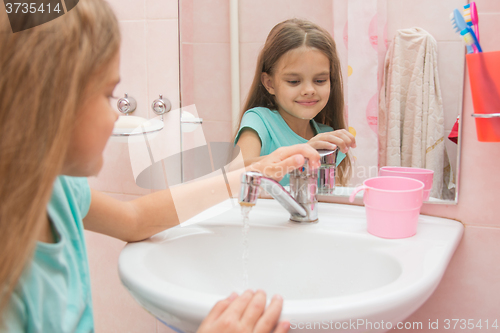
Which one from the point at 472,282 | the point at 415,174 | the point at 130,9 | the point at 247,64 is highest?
the point at 130,9

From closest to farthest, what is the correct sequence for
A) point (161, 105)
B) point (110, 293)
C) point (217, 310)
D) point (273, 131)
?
point (217, 310), point (273, 131), point (161, 105), point (110, 293)

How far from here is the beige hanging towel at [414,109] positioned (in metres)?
0.76

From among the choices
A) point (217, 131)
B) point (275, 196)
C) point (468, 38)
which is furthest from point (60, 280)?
point (468, 38)

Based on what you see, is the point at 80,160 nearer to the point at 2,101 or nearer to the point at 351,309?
the point at 2,101

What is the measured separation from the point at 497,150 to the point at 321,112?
331mm

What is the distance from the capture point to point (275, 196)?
73 centimetres

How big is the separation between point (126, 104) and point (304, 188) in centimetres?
52

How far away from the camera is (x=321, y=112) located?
841 millimetres

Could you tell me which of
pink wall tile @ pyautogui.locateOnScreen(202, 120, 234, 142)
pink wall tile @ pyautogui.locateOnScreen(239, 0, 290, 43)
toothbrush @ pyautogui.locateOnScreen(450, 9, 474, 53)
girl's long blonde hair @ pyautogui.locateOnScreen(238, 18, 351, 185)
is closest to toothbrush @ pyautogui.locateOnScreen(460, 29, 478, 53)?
toothbrush @ pyautogui.locateOnScreen(450, 9, 474, 53)

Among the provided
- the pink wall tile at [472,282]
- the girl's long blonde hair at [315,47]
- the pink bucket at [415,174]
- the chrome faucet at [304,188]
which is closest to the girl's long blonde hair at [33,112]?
the chrome faucet at [304,188]

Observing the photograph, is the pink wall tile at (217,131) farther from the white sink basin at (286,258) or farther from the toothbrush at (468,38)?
the toothbrush at (468,38)

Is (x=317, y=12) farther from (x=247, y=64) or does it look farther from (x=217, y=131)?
(x=217, y=131)

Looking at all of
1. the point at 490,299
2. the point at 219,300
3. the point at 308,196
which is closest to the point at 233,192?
the point at 308,196

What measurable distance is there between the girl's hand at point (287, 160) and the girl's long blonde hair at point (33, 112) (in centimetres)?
40
